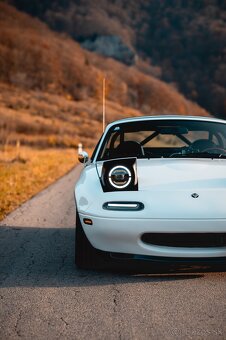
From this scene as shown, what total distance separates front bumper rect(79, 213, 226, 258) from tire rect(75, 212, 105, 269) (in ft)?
0.57

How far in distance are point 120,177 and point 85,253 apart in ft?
2.34

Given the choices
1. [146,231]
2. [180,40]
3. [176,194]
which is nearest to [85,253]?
[146,231]

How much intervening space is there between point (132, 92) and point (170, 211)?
98.6 meters

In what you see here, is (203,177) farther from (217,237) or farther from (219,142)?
(219,142)

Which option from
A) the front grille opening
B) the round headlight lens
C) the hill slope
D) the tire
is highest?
the round headlight lens

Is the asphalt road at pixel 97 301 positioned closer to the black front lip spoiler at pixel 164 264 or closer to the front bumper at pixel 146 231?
the black front lip spoiler at pixel 164 264

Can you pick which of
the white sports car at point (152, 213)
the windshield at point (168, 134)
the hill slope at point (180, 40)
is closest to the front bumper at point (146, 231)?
the white sports car at point (152, 213)

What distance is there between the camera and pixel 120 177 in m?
4.01

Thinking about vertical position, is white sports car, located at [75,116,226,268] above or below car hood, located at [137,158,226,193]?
below

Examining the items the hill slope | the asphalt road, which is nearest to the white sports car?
the asphalt road

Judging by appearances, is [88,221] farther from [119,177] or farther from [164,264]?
[164,264]

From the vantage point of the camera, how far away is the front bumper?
3.68 meters

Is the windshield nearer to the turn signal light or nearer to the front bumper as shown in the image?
the turn signal light

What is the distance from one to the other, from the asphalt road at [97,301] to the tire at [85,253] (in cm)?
8
